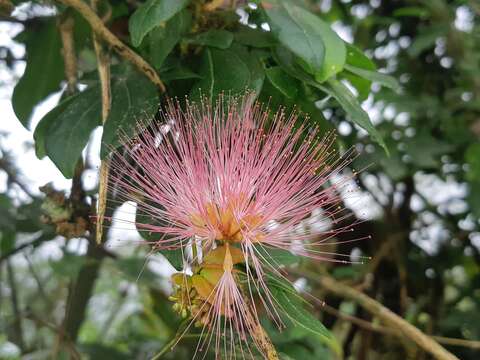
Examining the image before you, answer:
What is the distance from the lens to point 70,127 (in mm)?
1304

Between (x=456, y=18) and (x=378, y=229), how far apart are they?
2.47 ft

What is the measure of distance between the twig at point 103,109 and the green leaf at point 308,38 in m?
0.33

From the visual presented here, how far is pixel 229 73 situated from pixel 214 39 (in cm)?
9

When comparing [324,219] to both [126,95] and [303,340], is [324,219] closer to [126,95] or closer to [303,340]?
[126,95]

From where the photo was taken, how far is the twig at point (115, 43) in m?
1.32

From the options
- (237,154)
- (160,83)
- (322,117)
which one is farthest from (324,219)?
(160,83)

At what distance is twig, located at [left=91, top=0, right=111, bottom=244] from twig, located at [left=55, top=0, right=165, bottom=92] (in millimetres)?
30

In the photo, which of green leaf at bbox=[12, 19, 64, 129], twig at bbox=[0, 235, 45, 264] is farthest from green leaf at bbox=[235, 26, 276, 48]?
twig at bbox=[0, 235, 45, 264]

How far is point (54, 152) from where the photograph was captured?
1.27 m

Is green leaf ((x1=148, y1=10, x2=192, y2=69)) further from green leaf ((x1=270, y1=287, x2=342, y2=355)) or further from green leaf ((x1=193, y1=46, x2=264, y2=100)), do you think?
green leaf ((x1=270, y1=287, x2=342, y2=355))

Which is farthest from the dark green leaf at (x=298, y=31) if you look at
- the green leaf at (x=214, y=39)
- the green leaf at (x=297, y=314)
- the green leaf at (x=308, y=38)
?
the green leaf at (x=297, y=314)

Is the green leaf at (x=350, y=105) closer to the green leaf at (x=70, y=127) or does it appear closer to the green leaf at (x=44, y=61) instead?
the green leaf at (x=70, y=127)

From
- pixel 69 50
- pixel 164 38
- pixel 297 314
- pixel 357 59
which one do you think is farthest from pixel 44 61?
pixel 297 314

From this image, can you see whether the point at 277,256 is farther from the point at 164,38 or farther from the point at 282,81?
the point at 164,38
